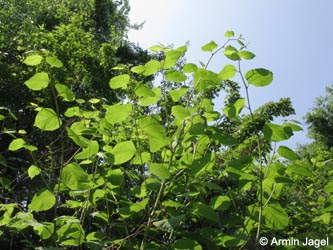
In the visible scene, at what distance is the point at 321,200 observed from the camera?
1.71 meters

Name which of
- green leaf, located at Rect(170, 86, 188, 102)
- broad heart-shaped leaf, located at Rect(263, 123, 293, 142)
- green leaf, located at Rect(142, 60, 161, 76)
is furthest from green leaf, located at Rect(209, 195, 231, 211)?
green leaf, located at Rect(142, 60, 161, 76)

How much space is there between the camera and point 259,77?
1214 millimetres

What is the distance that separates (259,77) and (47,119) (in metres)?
0.68

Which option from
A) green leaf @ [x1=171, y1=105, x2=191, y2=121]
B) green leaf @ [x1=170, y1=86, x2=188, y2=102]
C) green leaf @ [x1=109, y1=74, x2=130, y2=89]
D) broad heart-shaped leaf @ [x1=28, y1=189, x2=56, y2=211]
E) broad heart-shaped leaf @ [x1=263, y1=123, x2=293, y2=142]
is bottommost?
broad heart-shaped leaf @ [x1=28, y1=189, x2=56, y2=211]

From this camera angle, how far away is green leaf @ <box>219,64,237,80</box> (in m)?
1.23

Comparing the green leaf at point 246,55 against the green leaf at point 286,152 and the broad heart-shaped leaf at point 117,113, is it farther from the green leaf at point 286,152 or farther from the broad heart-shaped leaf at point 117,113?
the broad heart-shaped leaf at point 117,113

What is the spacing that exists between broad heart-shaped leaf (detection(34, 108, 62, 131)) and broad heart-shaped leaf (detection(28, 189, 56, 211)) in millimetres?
200

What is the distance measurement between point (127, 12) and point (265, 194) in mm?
15387

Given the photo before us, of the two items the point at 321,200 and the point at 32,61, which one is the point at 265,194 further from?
the point at 32,61

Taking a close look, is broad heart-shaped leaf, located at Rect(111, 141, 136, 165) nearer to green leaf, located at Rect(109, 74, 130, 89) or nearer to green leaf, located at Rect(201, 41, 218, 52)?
green leaf, located at Rect(109, 74, 130, 89)

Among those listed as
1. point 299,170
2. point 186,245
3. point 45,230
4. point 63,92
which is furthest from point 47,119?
point 299,170

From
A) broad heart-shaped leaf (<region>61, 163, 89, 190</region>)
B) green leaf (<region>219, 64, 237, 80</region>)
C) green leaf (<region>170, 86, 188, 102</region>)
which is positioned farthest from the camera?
green leaf (<region>170, 86, 188, 102</region>)

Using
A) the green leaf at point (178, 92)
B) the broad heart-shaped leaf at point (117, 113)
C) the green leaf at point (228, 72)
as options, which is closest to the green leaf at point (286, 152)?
the green leaf at point (228, 72)

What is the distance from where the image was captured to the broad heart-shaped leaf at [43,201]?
1.14 m
